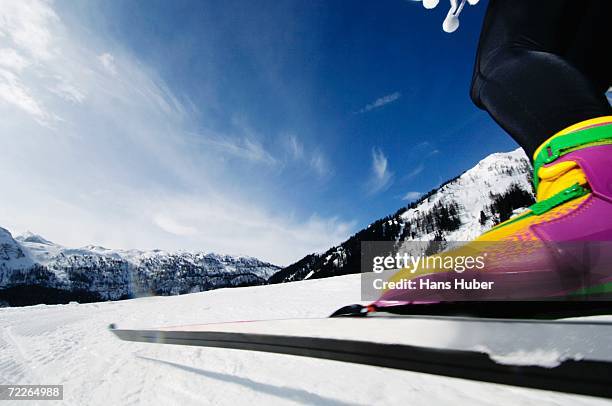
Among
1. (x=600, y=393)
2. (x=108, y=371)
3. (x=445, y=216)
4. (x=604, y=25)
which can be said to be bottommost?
(x=108, y=371)

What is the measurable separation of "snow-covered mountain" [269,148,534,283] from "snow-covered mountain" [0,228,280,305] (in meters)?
28.0

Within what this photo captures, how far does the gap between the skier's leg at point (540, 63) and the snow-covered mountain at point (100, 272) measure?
255ft

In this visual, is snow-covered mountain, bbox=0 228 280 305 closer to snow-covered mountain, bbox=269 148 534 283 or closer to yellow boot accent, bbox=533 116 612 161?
snow-covered mountain, bbox=269 148 534 283

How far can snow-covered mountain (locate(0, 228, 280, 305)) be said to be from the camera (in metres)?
89.5

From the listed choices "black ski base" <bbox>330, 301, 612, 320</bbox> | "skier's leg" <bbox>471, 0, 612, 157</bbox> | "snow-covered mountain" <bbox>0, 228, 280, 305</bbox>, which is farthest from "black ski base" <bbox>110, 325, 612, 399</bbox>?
"snow-covered mountain" <bbox>0, 228, 280, 305</bbox>

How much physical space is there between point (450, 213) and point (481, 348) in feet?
242

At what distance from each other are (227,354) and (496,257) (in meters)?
0.62

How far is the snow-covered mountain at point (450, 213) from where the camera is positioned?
53.1 m

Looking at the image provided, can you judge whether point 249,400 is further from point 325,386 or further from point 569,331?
point 569,331

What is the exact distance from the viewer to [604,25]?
27.7 inches

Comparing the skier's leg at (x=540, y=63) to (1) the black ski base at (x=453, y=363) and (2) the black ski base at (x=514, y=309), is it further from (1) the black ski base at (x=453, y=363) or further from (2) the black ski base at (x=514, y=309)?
(1) the black ski base at (x=453, y=363)

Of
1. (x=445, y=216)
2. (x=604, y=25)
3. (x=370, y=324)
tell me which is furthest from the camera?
(x=445, y=216)

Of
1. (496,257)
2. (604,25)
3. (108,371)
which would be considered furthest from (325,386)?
(604,25)


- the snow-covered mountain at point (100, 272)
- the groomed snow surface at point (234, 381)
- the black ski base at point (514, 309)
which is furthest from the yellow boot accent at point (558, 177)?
the snow-covered mountain at point (100, 272)
